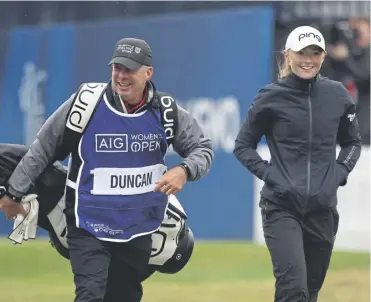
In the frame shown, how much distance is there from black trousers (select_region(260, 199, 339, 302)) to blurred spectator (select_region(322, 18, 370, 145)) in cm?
919

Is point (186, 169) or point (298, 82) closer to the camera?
point (186, 169)

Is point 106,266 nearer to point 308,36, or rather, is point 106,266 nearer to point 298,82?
point 298,82

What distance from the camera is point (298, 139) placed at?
7379mm

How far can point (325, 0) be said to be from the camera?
56.9 ft

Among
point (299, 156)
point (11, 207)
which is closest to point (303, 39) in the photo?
point (299, 156)

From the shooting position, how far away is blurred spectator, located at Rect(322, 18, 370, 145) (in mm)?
16688

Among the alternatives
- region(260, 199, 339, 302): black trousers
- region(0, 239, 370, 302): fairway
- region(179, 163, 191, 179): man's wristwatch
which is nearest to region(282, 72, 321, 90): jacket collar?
region(260, 199, 339, 302): black trousers

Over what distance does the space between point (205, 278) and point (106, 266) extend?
5.11 meters

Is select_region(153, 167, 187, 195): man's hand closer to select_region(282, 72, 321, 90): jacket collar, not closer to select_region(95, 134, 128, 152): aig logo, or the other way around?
select_region(95, 134, 128, 152): aig logo

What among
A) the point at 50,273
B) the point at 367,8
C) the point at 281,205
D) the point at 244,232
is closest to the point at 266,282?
the point at 50,273

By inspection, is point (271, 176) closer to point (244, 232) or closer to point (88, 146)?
point (88, 146)

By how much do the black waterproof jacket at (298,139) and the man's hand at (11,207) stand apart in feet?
4.69

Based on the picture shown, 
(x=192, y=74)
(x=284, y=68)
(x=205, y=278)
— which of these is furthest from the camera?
(x=192, y=74)

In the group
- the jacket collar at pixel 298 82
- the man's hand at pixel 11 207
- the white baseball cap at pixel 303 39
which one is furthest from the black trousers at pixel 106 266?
the white baseball cap at pixel 303 39
